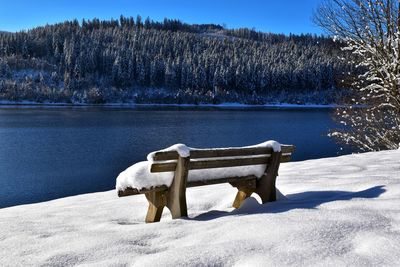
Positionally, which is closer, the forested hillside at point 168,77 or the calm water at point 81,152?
the calm water at point 81,152

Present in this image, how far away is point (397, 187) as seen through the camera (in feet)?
20.3

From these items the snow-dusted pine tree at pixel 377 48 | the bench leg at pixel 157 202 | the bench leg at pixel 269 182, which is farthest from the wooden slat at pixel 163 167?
the snow-dusted pine tree at pixel 377 48

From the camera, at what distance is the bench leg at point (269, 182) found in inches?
258

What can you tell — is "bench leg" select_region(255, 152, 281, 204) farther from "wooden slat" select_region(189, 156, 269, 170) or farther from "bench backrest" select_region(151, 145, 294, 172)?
"wooden slat" select_region(189, 156, 269, 170)

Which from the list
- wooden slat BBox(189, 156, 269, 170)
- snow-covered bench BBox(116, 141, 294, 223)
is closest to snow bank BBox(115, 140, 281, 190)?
snow-covered bench BBox(116, 141, 294, 223)

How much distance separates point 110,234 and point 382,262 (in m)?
3.08

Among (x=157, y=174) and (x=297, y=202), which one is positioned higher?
(x=157, y=174)

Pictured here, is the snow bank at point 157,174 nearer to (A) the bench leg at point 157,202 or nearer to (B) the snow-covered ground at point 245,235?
(A) the bench leg at point 157,202

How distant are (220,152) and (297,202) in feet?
4.72

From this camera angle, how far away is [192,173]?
6094mm

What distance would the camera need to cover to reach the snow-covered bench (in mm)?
5656

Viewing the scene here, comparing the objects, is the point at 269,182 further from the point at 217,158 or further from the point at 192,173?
the point at 192,173

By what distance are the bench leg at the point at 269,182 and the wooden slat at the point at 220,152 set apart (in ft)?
0.61

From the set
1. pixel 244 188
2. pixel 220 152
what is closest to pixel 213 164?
pixel 220 152
